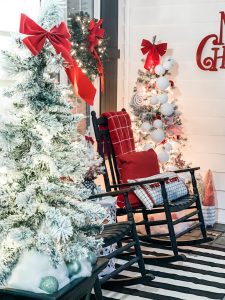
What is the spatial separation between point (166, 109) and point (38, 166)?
99.9 inches

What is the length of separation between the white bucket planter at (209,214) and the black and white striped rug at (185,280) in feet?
2.07

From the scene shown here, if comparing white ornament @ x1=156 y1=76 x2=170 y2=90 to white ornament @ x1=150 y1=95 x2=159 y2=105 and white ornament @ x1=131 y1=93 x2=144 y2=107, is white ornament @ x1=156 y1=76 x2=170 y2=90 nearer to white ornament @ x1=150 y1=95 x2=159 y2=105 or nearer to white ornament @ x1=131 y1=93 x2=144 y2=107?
white ornament @ x1=150 y1=95 x2=159 y2=105

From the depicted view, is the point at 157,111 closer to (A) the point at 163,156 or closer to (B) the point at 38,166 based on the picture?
(A) the point at 163,156

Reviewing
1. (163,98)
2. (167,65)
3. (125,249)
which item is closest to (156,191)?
(125,249)

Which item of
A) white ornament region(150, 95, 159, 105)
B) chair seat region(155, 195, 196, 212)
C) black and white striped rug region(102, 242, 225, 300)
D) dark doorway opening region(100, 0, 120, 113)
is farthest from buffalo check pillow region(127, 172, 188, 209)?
dark doorway opening region(100, 0, 120, 113)

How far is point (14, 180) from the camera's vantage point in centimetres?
255

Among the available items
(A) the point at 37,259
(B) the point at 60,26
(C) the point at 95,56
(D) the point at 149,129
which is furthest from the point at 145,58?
(A) the point at 37,259

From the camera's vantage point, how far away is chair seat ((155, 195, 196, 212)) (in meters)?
4.05

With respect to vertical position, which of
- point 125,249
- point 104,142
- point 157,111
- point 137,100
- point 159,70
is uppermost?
point 159,70

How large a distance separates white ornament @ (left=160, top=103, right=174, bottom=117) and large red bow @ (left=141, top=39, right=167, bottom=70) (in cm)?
42

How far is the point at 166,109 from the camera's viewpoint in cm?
490

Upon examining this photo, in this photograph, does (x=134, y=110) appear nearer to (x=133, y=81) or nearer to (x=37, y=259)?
(x=133, y=81)

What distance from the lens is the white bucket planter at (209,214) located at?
495 cm

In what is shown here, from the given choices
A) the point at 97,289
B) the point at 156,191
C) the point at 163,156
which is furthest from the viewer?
the point at 163,156
